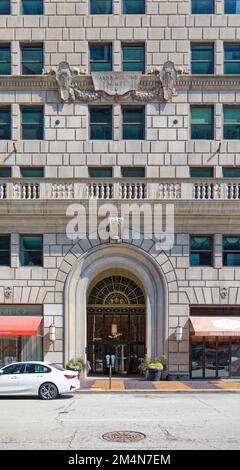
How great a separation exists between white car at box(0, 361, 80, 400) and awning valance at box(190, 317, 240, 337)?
8.80m

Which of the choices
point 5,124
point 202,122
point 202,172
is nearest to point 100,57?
point 5,124

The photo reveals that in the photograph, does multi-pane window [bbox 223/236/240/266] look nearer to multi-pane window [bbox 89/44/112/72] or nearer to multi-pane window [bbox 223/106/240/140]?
multi-pane window [bbox 223/106/240/140]

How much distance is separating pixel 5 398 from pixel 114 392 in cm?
457

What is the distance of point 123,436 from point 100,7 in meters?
25.0

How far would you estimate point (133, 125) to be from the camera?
32.2 metres

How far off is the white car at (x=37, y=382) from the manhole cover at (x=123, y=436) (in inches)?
336

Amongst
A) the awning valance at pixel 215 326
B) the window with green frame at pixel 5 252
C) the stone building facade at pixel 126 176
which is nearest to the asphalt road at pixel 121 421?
the awning valance at pixel 215 326

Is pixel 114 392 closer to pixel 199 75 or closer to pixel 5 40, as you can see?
pixel 199 75

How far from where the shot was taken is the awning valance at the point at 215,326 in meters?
29.5

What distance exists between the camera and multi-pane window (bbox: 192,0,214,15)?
3231cm

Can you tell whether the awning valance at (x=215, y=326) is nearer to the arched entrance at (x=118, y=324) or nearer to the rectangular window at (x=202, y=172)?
the arched entrance at (x=118, y=324)

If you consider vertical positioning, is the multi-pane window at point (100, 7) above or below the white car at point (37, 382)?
above

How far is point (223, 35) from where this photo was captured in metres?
32.0
